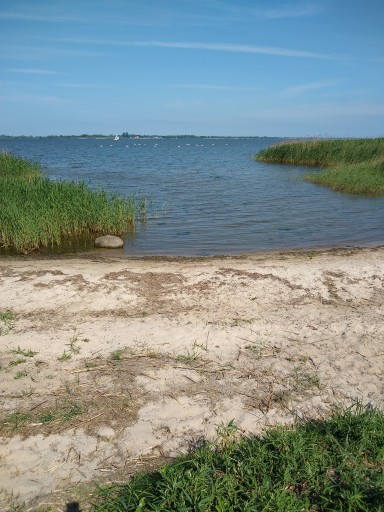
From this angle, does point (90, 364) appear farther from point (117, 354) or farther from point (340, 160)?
point (340, 160)

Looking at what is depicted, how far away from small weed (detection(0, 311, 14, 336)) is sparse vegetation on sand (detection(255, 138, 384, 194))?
66.0 feet

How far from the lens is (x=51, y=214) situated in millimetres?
12219

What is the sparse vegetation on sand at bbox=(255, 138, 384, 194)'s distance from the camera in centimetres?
2272

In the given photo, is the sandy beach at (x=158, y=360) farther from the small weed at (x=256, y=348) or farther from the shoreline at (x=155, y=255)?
the shoreline at (x=155, y=255)

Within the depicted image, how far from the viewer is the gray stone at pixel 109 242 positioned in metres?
12.0

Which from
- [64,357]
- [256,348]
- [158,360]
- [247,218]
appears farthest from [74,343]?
[247,218]

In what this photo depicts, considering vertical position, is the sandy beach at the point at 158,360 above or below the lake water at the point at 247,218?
below

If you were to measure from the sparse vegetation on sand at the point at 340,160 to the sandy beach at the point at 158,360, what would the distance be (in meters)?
15.7

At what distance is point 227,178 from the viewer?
29953 millimetres

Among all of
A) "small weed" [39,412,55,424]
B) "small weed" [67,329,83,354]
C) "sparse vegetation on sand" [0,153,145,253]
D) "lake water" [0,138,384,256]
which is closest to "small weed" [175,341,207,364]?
"small weed" [67,329,83,354]

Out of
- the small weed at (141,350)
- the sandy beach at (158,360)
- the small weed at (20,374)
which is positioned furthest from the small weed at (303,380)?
the small weed at (20,374)

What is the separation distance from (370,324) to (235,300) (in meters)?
2.11

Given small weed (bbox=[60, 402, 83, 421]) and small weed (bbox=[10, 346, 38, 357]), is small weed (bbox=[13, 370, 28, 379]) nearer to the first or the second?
small weed (bbox=[10, 346, 38, 357])

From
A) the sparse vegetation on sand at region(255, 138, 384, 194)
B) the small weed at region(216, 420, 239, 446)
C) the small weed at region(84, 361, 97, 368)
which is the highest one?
the sparse vegetation on sand at region(255, 138, 384, 194)
